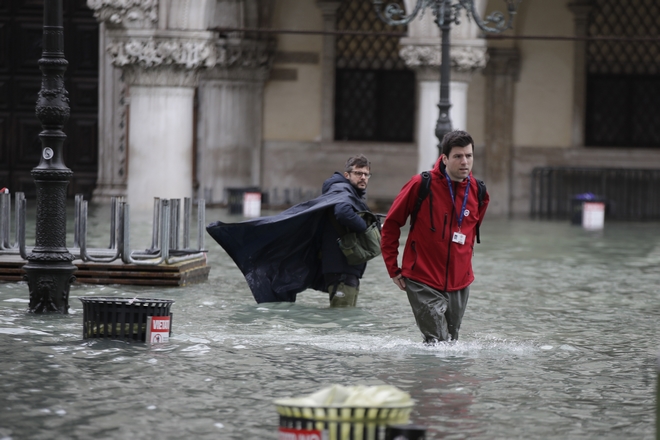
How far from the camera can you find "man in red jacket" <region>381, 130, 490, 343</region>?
775 centimetres

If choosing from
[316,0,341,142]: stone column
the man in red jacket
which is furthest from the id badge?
[316,0,341,142]: stone column

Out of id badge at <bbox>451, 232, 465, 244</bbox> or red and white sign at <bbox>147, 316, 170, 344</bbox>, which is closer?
id badge at <bbox>451, 232, 465, 244</bbox>

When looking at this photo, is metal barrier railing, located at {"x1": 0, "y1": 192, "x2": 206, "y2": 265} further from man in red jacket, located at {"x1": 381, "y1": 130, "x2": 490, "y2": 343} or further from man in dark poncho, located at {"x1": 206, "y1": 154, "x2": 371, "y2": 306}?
man in red jacket, located at {"x1": 381, "y1": 130, "x2": 490, "y2": 343}

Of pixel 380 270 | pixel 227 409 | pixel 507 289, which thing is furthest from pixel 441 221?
pixel 380 270

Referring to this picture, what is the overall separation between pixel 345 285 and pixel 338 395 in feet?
17.9

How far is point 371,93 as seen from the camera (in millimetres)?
24453

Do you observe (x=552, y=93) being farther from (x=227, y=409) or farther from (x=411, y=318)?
(x=227, y=409)

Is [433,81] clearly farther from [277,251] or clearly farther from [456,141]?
[456,141]

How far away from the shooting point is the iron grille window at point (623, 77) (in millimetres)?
23859

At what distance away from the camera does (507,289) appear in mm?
12055

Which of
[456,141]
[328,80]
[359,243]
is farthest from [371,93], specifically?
[456,141]

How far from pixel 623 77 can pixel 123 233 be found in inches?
586

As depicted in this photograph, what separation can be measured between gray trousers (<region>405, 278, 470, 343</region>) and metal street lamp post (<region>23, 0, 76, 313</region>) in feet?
9.97

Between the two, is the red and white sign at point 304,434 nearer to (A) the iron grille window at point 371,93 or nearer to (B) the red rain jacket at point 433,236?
(B) the red rain jacket at point 433,236
